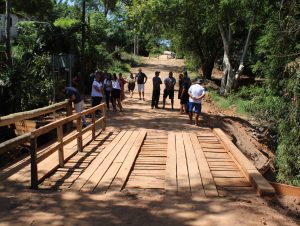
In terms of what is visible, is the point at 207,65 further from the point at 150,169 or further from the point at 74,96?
the point at 150,169

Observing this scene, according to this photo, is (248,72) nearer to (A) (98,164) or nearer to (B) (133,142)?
(B) (133,142)

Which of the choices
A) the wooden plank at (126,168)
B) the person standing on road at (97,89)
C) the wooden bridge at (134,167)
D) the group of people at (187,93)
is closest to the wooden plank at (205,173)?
the wooden bridge at (134,167)

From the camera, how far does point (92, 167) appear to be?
7.56 m

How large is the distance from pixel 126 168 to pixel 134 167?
32 centimetres

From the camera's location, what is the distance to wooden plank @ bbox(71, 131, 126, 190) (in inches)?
258

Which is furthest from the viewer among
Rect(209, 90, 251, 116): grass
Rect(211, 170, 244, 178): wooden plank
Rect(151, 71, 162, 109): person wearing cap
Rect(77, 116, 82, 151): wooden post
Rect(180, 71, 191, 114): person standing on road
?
Rect(209, 90, 251, 116): grass

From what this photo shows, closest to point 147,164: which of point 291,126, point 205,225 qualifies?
point 205,225

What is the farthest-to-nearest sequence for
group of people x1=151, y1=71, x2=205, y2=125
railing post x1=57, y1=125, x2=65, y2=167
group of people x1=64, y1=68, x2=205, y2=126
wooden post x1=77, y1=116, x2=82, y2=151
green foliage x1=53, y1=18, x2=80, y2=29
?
green foliage x1=53, y1=18, x2=80, y2=29 → group of people x1=151, y1=71, x2=205, y2=125 → group of people x1=64, y1=68, x2=205, y2=126 → wooden post x1=77, y1=116, x2=82, y2=151 → railing post x1=57, y1=125, x2=65, y2=167

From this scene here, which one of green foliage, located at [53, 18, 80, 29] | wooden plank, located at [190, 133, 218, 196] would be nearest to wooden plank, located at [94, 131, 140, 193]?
wooden plank, located at [190, 133, 218, 196]

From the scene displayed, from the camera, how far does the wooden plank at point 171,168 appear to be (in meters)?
6.41

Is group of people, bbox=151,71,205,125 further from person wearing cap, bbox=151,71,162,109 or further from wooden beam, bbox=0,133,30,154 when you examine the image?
wooden beam, bbox=0,133,30,154

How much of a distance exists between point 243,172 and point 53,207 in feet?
11.4

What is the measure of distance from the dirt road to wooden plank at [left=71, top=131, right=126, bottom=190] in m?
0.41

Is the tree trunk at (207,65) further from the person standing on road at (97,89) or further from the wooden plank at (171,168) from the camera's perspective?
the wooden plank at (171,168)
